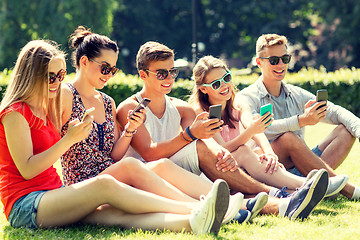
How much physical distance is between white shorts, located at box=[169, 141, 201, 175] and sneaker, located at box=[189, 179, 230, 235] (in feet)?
2.97

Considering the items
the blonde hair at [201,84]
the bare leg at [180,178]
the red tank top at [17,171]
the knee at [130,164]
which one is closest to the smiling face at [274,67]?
the blonde hair at [201,84]

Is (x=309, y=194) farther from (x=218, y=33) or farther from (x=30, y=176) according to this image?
(x=218, y=33)

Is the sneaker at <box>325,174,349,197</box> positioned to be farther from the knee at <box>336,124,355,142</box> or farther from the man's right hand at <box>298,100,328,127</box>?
the knee at <box>336,124,355,142</box>

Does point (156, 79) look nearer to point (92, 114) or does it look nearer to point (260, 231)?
point (92, 114)

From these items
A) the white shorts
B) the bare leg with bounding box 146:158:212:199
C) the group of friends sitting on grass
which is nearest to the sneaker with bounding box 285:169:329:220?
the group of friends sitting on grass

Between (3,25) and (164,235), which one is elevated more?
(3,25)

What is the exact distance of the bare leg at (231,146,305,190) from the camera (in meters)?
5.16

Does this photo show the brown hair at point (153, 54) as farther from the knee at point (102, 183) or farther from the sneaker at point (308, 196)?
the sneaker at point (308, 196)

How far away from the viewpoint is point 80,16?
102 feet

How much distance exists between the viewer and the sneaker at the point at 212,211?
4027mm

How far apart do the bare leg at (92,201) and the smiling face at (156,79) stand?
1.45m

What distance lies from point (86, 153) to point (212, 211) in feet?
4.55

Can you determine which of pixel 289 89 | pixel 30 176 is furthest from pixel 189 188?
pixel 289 89

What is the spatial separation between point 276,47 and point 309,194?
7.28 ft
